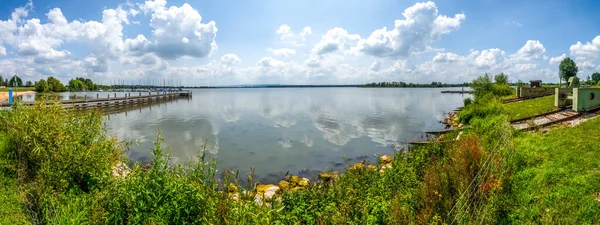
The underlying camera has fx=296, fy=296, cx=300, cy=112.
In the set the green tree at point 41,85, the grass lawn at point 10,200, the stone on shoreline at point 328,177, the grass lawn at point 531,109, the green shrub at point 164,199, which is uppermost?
the green tree at point 41,85

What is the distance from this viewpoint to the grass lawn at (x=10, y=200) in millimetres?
6379

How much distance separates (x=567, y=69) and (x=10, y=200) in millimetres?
96820

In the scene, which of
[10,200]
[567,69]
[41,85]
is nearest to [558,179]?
[10,200]

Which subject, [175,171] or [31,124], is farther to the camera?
[31,124]

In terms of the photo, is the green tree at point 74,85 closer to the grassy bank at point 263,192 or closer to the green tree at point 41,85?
the green tree at point 41,85

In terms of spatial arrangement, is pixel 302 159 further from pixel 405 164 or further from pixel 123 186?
pixel 123 186

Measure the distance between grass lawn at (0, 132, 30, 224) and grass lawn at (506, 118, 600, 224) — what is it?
34.9ft

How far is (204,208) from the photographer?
17.4 feet

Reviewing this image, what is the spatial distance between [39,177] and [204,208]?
18.2 feet

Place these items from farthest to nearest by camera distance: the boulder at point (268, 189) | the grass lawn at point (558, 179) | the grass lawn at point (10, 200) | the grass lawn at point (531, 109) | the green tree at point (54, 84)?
the green tree at point (54, 84)
the grass lawn at point (531, 109)
the boulder at point (268, 189)
the grass lawn at point (10, 200)
the grass lawn at point (558, 179)

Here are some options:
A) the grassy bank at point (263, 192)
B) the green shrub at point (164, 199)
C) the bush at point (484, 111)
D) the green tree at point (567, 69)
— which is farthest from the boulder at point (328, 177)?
the green tree at point (567, 69)

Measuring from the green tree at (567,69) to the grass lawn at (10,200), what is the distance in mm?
95852

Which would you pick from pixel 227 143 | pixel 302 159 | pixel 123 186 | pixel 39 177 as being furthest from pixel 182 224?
pixel 227 143

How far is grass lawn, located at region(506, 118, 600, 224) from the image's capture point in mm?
6152
